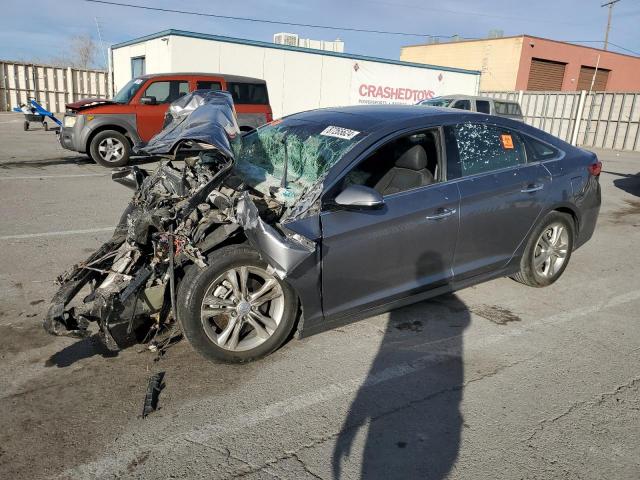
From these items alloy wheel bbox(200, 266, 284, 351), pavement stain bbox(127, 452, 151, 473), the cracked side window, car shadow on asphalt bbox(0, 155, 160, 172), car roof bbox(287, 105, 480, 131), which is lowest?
pavement stain bbox(127, 452, 151, 473)

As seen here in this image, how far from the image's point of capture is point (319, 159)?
3.67 meters

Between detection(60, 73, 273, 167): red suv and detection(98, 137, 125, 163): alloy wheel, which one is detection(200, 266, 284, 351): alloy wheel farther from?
detection(98, 137, 125, 163): alloy wheel

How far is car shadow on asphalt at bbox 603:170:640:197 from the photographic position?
431 inches

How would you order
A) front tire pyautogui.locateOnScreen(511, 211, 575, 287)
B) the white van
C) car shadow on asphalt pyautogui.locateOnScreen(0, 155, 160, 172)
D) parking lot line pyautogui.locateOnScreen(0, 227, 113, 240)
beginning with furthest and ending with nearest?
the white van < car shadow on asphalt pyautogui.locateOnScreen(0, 155, 160, 172) < parking lot line pyautogui.locateOnScreen(0, 227, 113, 240) < front tire pyautogui.locateOnScreen(511, 211, 575, 287)

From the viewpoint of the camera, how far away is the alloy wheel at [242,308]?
10.5 ft

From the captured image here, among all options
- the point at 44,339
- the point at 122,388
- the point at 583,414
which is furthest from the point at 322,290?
the point at 44,339

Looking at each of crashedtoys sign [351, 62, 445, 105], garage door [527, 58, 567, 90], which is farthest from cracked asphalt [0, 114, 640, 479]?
garage door [527, 58, 567, 90]

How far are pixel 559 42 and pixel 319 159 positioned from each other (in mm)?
36125

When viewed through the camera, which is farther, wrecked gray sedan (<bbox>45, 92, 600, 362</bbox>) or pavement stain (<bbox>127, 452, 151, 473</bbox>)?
wrecked gray sedan (<bbox>45, 92, 600, 362</bbox>)

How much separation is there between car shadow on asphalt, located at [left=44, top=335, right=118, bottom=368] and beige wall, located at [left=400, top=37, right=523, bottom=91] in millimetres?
33538

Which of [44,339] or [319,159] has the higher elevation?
[319,159]

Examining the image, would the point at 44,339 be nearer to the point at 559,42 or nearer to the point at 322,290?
the point at 322,290

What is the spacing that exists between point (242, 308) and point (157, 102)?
9.30m

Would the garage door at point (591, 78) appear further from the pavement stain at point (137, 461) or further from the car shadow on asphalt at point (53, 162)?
the pavement stain at point (137, 461)
